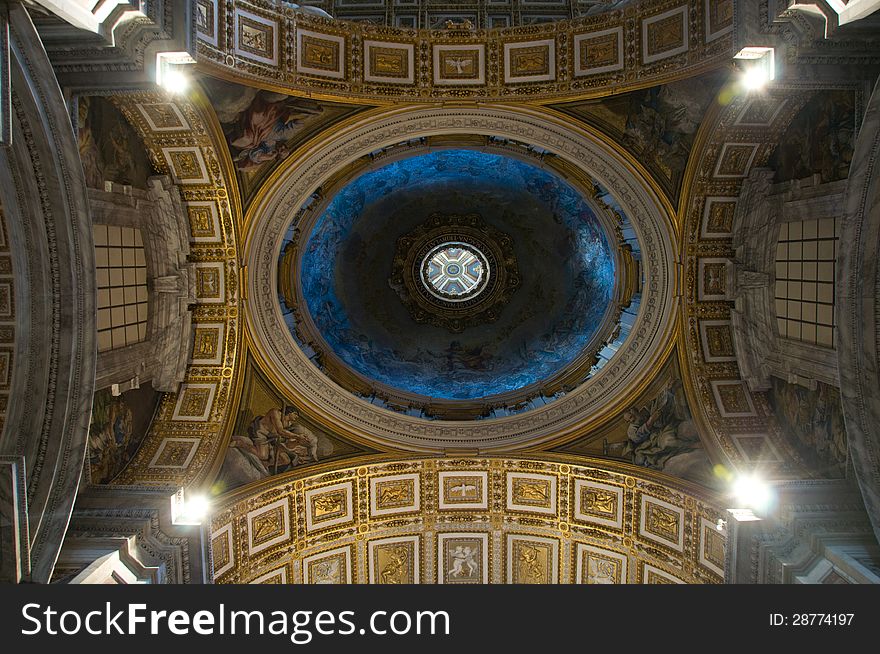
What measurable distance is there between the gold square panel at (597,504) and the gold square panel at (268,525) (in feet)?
21.8

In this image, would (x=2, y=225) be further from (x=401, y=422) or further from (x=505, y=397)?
(x=505, y=397)

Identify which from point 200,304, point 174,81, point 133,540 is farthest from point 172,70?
point 133,540

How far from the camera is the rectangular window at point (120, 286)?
1164 cm

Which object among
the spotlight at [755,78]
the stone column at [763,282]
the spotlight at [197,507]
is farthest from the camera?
the stone column at [763,282]

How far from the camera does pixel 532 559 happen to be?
15055mm

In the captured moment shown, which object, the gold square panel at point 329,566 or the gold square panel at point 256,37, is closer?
the gold square panel at point 256,37

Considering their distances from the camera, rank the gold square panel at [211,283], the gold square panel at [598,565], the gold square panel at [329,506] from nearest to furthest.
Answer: the gold square panel at [211,283], the gold square panel at [329,506], the gold square panel at [598,565]

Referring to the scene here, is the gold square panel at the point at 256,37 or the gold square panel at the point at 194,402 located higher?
the gold square panel at the point at 256,37

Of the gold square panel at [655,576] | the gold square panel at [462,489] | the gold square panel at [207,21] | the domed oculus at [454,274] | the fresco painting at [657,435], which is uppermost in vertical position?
the domed oculus at [454,274]

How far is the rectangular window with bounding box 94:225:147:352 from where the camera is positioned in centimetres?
1164

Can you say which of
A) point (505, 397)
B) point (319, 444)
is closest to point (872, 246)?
point (505, 397)

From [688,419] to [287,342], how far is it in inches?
365

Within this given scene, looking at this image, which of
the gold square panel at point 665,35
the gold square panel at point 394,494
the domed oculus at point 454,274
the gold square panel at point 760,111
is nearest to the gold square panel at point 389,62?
the gold square panel at point 665,35

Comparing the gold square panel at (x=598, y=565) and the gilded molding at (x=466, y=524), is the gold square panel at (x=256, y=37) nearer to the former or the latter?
the gilded molding at (x=466, y=524)
